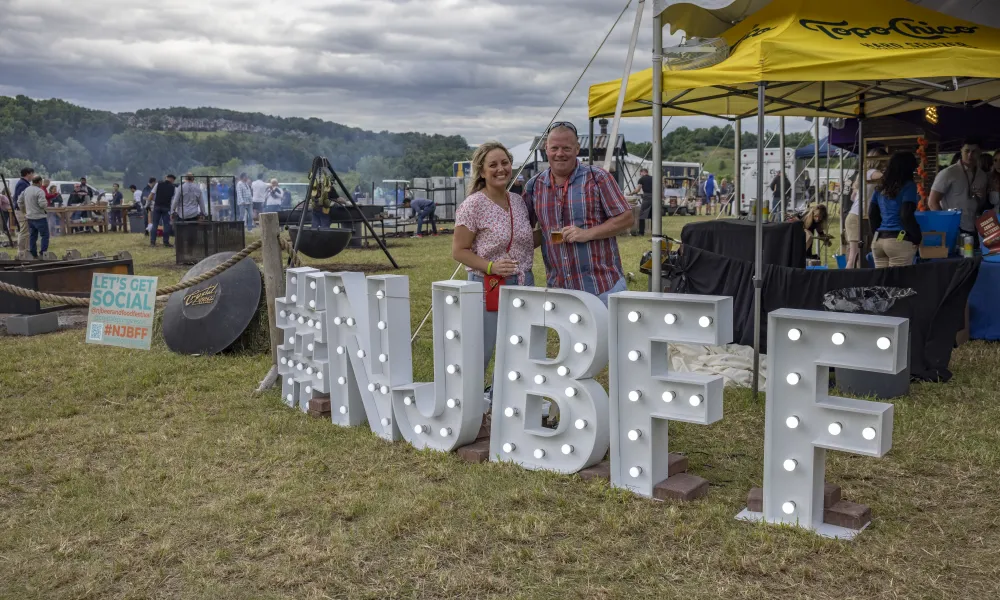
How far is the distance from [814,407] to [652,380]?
0.67m

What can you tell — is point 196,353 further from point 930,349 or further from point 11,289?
point 930,349

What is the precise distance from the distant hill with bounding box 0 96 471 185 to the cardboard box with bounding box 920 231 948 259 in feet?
118

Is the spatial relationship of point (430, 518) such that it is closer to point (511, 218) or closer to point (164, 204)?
point (511, 218)

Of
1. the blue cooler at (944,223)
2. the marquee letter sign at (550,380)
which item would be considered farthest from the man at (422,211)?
the marquee letter sign at (550,380)

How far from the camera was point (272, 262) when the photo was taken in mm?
5770

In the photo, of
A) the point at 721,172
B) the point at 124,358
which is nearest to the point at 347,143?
the point at 721,172

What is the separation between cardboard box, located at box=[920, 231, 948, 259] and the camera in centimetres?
728

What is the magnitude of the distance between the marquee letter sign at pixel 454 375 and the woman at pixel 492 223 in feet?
0.62

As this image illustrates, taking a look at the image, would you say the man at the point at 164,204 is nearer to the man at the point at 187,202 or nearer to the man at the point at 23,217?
the man at the point at 187,202

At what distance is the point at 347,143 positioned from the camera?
5059 cm

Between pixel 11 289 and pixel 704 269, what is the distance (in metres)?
4.92

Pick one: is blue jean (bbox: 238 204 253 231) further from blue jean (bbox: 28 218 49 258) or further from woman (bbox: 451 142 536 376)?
woman (bbox: 451 142 536 376)

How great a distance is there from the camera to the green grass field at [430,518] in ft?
9.64

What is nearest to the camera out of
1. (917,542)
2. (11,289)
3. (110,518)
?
(917,542)
